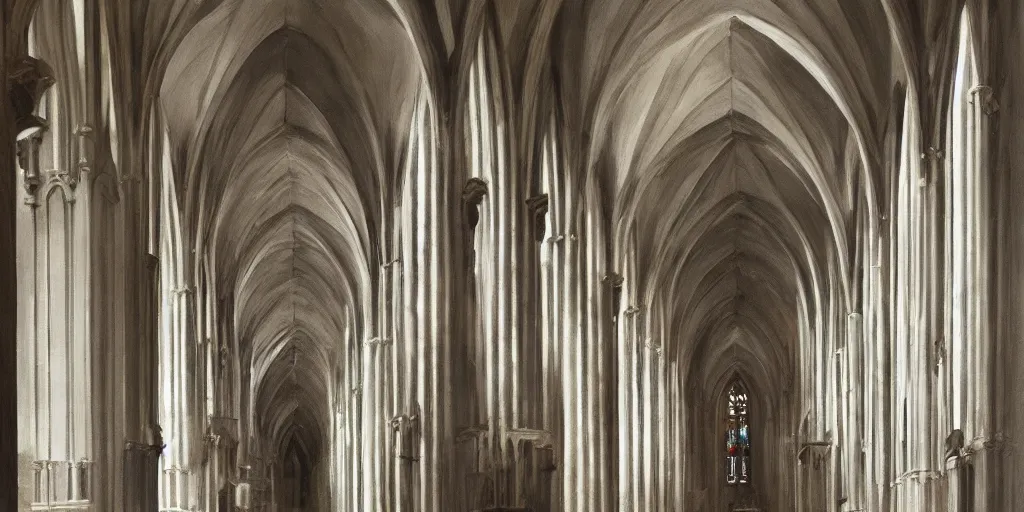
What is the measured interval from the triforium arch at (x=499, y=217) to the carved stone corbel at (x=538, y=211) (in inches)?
2.4

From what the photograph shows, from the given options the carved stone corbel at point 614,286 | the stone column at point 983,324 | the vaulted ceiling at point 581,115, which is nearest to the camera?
the stone column at point 983,324

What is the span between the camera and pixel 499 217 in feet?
74.2

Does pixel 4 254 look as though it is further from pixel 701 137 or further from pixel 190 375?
pixel 701 137

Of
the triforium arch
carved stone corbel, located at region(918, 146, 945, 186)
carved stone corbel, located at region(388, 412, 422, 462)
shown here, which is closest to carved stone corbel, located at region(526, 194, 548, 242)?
the triforium arch

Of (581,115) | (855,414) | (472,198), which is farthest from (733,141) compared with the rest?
(472,198)

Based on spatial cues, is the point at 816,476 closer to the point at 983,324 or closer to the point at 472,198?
the point at 472,198

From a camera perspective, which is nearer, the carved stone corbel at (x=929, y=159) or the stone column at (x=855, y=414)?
the carved stone corbel at (x=929, y=159)

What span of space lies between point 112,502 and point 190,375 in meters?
11.8

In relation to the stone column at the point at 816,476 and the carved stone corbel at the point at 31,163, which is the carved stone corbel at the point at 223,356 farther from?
the carved stone corbel at the point at 31,163

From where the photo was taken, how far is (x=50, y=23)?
18234 millimetres

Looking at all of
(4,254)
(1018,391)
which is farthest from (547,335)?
(4,254)

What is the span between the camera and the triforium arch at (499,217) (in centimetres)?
1862

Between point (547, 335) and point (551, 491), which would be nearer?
point (551, 491)

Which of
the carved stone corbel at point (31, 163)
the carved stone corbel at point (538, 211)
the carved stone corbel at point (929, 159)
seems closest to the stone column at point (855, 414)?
the carved stone corbel at point (929, 159)
